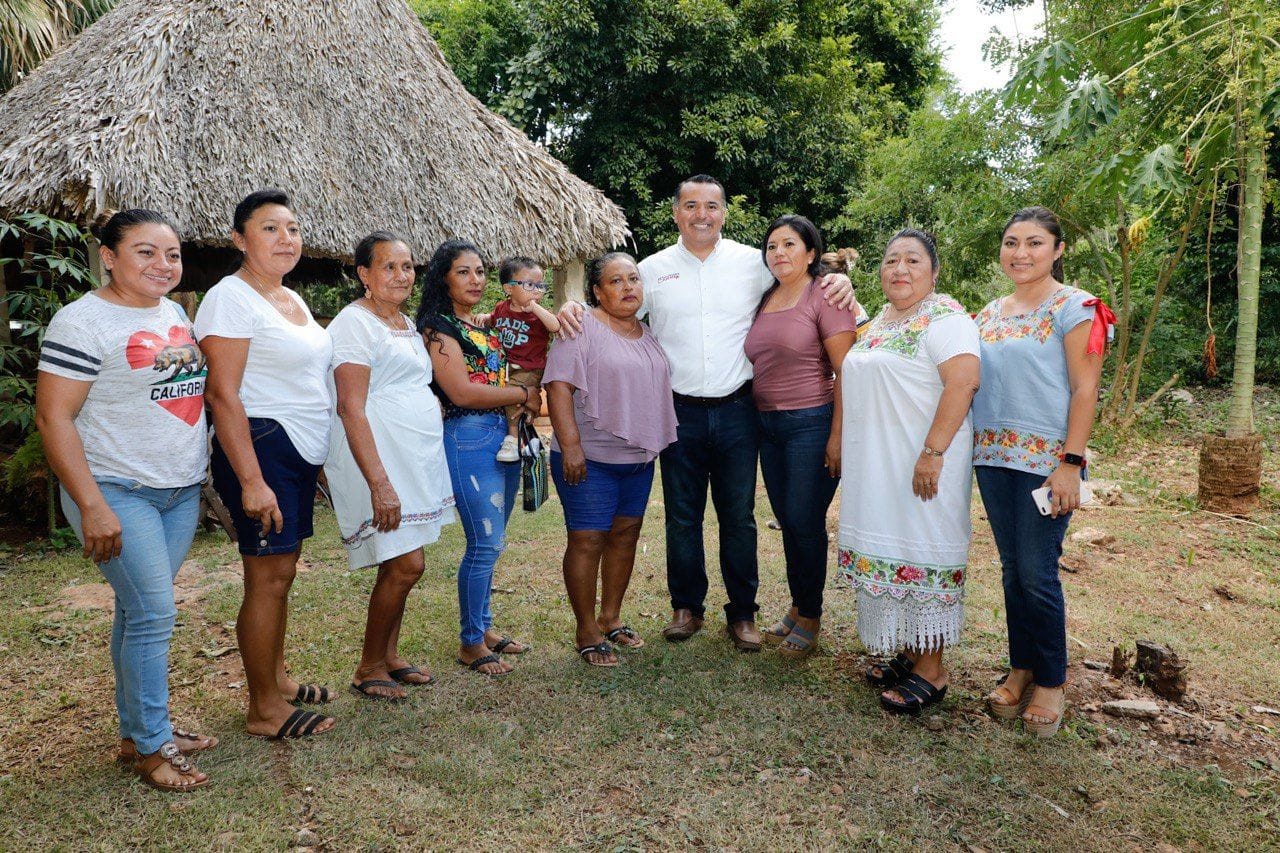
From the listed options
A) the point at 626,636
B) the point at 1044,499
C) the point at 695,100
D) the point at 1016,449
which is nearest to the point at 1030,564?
the point at 1044,499

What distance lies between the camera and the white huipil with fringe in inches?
117

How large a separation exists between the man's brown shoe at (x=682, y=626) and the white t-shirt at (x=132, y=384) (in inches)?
86.2

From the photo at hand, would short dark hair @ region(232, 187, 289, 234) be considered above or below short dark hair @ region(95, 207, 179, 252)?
above

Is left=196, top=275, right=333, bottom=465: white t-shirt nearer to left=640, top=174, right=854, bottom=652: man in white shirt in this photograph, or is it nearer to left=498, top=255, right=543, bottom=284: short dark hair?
left=498, top=255, right=543, bottom=284: short dark hair

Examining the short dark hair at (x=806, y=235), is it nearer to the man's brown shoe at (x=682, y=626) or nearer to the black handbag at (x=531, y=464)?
the black handbag at (x=531, y=464)

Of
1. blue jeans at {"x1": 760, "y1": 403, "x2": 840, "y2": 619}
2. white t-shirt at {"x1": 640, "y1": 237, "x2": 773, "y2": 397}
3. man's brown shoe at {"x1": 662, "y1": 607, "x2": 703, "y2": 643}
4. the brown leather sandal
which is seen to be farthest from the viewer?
man's brown shoe at {"x1": 662, "y1": 607, "x2": 703, "y2": 643}

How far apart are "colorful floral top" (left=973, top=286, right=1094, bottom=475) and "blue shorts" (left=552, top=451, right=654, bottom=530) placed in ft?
4.60

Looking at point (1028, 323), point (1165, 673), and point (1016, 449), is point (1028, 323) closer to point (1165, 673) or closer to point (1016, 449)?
point (1016, 449)

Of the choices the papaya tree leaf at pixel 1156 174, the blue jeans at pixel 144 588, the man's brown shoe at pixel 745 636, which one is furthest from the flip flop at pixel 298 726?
the papaya tree leaf at pixel 1156 174

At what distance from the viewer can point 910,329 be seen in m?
3.03

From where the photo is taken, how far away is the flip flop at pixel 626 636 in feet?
12.4

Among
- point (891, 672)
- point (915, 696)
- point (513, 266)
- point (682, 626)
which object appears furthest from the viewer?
point (682, 626)

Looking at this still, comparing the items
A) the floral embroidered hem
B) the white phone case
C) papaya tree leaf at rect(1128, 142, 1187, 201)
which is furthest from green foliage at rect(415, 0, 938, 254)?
the white phone case

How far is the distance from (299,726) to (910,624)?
2282mm
